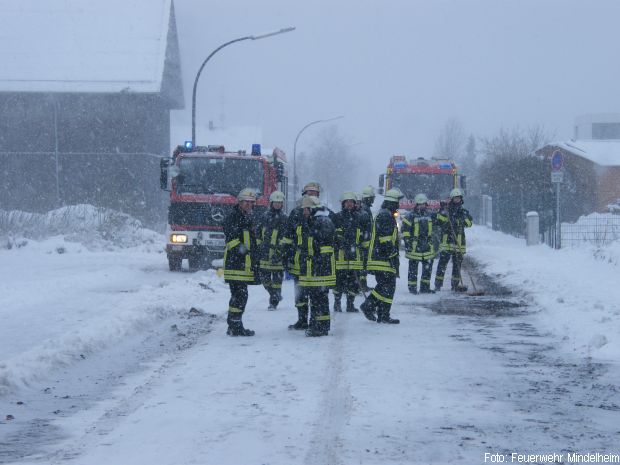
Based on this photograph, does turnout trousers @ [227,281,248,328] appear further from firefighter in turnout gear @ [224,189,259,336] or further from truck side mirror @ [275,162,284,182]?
truck side mirror @ [275,162,284,182]

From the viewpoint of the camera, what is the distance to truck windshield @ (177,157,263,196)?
2006 centimetres

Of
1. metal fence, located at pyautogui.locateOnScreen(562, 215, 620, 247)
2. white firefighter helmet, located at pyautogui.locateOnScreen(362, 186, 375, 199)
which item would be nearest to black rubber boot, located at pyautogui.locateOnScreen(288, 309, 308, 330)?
white firefighter helmet, located at pyautogui.locateOnScreen(362, 186, 375, 199)

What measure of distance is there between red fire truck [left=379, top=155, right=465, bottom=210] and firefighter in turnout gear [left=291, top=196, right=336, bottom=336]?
16048mm

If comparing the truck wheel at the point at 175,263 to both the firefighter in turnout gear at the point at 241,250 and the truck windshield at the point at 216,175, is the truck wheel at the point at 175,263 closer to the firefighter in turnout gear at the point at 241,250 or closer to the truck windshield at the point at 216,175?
the truck windshield at the point at 216,175

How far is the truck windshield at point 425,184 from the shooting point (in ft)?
90.4

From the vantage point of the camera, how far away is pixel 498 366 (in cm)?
945

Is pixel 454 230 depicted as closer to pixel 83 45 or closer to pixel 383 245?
pixel 383 245

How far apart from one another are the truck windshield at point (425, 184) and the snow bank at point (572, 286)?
2213mm

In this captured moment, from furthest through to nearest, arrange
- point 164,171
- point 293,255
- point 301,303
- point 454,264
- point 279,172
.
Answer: point 279,172
point 164,171
point 454,264
point 301,303
point 293,255

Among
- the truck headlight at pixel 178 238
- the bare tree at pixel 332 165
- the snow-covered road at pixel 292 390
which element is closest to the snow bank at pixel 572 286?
the snow-covered road at pixel 292 390

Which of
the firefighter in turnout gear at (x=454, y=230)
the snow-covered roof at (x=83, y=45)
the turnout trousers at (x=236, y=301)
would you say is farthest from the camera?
the snow-covered roof at (x=83, y=45)

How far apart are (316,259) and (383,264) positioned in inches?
58.5

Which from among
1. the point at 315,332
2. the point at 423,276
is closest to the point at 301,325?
the point at 315,332

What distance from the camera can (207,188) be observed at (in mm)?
20078
